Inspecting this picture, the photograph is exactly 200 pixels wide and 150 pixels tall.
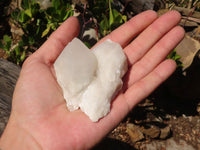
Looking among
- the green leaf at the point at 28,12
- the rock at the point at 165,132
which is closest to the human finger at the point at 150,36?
the rock at the point at 165,132

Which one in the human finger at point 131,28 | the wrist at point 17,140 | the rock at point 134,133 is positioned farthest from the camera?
the rock at point 134,133

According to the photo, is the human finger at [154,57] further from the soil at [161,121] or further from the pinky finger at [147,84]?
the soil at [161,121]

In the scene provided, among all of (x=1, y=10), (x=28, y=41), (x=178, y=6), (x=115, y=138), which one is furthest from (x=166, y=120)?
(x=1, y=10)

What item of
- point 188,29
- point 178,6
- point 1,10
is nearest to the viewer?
point 188,29

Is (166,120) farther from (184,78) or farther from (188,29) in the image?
(188,29)

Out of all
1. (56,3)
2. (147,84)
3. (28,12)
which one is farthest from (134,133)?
(28,12)

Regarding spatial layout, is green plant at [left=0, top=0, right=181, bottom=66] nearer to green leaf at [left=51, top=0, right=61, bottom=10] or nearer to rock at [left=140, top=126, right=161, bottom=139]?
green leaf at [left=51, top=0, right=61, bottom=10]

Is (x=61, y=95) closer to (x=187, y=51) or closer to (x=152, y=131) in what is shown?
(x=152, y=131)
